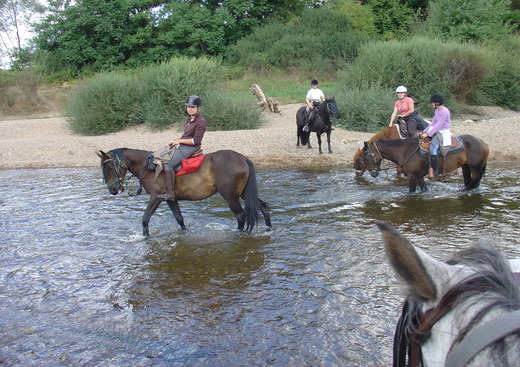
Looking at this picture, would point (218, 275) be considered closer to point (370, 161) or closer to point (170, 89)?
point (370, 161)

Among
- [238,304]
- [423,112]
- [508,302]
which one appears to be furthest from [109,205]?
[423,112]

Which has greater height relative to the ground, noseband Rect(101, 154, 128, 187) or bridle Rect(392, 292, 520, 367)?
bridle Rect(392, 292, 520, 367)

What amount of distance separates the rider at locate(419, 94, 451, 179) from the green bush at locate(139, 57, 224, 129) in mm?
11326

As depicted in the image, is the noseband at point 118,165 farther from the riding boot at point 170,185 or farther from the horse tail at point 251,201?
the horse tail at point 251,201

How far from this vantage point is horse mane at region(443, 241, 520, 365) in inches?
45.6

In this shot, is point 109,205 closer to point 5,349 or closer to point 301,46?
point 5,349

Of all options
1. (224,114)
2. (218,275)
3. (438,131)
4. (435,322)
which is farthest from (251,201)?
(224,114)

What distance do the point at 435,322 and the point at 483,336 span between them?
170mm

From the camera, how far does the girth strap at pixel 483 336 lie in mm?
1054

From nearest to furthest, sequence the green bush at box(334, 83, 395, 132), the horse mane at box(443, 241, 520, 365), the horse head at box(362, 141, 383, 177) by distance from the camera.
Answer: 1. the horse mane at box(443, 241, 520, 365)
2. the horse head at box(362, 141, 383, 177)
3. the green bush at box(334, 83, 395, 132)

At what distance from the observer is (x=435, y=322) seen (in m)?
1.24

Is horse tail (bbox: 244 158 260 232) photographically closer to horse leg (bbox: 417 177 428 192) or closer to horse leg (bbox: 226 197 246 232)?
horse leg (bbox: 226 197 246 232)

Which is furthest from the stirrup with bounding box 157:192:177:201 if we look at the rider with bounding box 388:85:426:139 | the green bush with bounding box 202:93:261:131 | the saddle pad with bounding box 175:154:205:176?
the green bush with bounding box 202:93:261:131

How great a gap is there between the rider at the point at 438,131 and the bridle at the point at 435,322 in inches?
325
